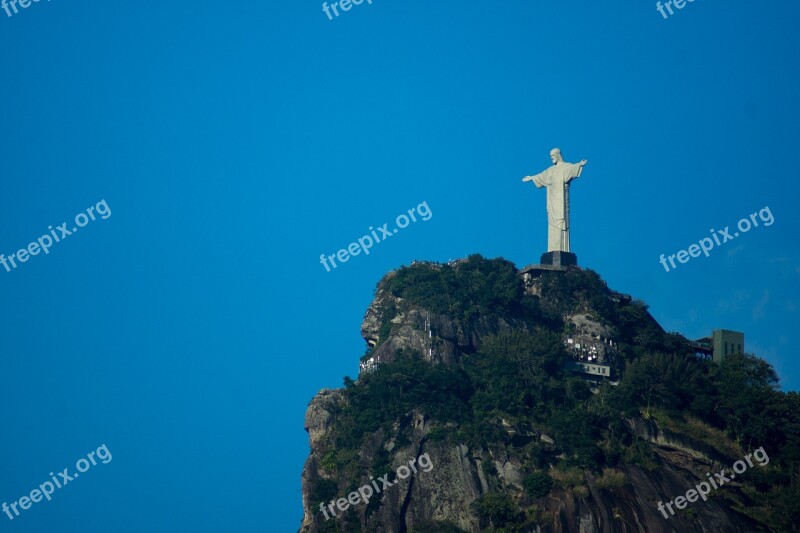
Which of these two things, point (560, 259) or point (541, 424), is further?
point (560, 259)

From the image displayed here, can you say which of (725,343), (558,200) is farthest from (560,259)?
(725,343)

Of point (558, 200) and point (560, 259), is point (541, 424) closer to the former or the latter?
point (560, 259)

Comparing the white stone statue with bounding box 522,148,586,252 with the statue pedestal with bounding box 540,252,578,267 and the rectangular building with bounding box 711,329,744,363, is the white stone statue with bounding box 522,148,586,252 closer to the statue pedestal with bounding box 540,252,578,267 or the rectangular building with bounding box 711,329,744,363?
the statue pedestal with bounding box 540,252,578,267

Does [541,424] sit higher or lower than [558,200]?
lower

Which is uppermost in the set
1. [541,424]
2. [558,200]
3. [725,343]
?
[558,200]

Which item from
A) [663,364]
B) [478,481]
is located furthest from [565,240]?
[478,481]

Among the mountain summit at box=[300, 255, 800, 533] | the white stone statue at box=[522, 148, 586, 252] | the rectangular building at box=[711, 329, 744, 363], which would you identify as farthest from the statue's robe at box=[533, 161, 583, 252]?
the rectangular building at box=[711, 329, 744, 363]
